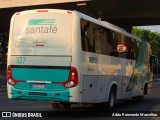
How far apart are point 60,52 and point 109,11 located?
27154 millimetres

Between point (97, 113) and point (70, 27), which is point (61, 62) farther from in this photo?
point (97, 113)

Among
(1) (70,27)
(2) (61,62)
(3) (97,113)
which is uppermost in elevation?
(1) (70,27)

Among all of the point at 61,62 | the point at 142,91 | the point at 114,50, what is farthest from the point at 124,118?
the point at 142,91

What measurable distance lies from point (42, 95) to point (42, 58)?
113 centimetres

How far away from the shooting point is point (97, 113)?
585 inches

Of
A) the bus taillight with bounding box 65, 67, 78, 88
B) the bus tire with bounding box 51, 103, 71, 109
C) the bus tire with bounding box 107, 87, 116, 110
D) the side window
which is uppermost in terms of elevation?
the side window

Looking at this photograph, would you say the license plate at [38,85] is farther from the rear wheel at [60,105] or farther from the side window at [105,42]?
the rear wheel at [60,105]

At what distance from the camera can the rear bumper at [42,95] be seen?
1270cm

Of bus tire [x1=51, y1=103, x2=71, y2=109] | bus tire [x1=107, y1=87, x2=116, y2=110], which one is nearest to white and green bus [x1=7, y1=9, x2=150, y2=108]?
bus tire [x1=107, y1=87, x2=116, y2=110]

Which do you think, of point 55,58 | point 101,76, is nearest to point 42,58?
point 55,58

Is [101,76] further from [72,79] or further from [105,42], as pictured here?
[72,79]

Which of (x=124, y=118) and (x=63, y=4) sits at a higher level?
(x=63, y=4)

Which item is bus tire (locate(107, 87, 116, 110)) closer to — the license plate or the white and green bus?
the white and green bus

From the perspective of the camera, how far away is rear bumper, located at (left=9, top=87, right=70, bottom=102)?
12703 mm
